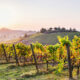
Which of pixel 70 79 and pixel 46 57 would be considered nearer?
pixel 70 79

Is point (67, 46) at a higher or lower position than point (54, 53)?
higher

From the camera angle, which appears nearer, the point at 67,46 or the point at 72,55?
the point at 67,46

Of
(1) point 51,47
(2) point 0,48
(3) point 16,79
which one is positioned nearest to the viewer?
(3) point 16,79

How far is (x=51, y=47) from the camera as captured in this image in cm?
2342

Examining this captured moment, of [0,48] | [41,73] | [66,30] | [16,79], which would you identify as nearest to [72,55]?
[41,73]

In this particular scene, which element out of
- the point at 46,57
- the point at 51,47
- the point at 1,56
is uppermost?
the point at 51,47

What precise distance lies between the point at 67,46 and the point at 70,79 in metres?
3.95

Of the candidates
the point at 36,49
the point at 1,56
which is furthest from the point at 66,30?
the point at 36,49

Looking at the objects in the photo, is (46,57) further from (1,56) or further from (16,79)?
(1,56)

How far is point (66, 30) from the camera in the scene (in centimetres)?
13950

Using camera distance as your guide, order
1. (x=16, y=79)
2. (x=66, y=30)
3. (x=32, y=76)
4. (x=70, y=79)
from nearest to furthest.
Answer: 1. (x=70, y=79)
2. (x=16, y=79)
3. (x=32, y=76)
4. (x=66, y=30)

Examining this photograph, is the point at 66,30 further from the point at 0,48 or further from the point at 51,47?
the point at 51,47

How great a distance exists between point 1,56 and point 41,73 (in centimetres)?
2500

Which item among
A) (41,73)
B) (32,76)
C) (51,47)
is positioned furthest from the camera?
(51,47)
